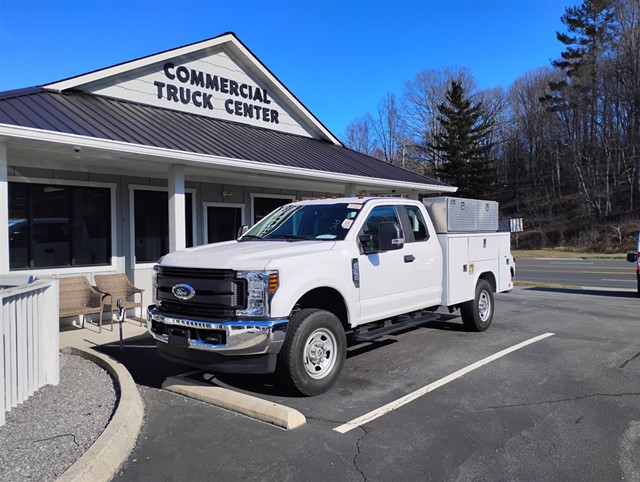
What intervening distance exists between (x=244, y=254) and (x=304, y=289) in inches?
27.8

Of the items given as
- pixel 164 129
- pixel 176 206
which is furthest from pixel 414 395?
pixel 164 129

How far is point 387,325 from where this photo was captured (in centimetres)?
649

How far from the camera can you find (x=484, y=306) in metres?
8.52

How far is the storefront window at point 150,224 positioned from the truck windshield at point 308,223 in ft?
15.1

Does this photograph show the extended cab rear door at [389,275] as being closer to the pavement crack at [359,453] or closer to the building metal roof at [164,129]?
the pavement crack at [359,453]

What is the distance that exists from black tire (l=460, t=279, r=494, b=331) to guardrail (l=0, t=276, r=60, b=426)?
5.88 m

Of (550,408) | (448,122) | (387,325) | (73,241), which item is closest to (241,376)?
(387,325)

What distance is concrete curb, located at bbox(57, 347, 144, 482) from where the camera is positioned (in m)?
3.43

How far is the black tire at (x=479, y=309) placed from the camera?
26.7 ft

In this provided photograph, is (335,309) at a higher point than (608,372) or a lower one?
higher

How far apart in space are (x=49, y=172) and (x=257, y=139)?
4.32m

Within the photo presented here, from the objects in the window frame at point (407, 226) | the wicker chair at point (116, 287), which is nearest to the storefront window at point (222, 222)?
the wicker chair at point (116, 287)

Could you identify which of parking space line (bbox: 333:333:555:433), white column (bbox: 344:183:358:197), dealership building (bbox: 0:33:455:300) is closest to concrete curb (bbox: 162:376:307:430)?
parking space line (bbox: 333:333:555:433)

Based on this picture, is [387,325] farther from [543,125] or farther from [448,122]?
[543,125]
